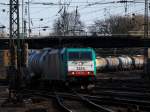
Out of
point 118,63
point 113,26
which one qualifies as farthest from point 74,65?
point 113,26

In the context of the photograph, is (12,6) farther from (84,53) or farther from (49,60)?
(84,53)

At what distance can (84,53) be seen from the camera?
33375 millimetres

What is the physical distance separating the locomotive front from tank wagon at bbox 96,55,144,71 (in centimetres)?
4617

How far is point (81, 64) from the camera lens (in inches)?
1294

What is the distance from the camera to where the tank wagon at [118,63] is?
80.9 meters

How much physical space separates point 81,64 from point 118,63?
50.9m

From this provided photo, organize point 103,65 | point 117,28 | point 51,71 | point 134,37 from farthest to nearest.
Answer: point 117,28 → point 103,65 → point 134,37 → point 51,71

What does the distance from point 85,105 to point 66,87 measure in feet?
44.1

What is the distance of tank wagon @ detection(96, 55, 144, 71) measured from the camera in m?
80.9

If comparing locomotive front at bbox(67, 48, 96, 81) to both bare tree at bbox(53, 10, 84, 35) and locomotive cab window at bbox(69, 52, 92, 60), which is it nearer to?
locomotive cab window at bbox(69, 52, 92, 60)

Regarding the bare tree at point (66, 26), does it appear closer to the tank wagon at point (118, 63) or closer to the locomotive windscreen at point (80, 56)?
the tank wagon at point (118, 63)

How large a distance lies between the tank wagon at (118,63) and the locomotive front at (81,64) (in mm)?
46168

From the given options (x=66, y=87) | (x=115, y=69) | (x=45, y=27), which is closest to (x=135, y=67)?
(x=115, y=69)

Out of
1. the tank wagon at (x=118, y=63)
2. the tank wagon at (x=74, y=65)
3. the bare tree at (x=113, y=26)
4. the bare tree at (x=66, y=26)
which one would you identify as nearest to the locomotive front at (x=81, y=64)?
the tank wagon at (x=74, y=65)
